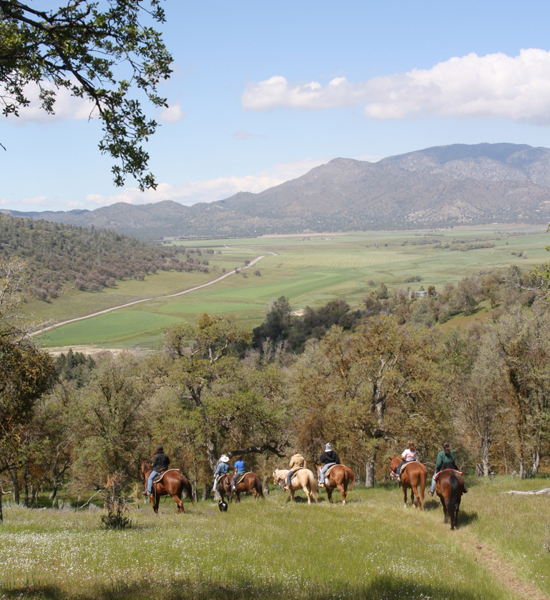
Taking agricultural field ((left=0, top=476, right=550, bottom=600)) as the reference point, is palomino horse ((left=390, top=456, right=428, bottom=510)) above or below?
below

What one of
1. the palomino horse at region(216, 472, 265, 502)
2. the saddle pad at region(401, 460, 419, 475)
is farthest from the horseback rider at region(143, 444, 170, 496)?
the saddle pad at region(401, 460, 419, 475)

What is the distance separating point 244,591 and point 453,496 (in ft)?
32.7

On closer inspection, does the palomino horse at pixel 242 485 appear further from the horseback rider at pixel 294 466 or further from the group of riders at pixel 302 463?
the horseback rider at pixel 294 466

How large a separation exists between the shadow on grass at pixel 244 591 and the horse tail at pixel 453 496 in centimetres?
612

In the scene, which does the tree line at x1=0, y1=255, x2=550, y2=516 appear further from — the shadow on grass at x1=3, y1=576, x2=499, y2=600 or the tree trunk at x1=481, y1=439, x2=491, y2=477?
the shadow on grass at x1=3, y1=576, x2=499, y2=600

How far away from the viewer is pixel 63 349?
14550 cm

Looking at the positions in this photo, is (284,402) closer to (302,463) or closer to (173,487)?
(302,463)

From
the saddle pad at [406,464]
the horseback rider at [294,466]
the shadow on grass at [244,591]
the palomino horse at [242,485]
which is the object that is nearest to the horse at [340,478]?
the horseback rider at [294,466]

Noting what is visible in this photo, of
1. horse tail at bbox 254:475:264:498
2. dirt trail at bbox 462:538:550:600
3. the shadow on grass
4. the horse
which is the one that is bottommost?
horse tail at bbox 254:475:264:498

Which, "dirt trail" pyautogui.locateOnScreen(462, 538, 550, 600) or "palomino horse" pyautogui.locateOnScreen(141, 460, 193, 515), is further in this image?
"palomino horse" pyautogui.locateOnScreen(141, 460, 193, 515)

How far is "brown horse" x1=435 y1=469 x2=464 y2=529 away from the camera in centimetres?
1589

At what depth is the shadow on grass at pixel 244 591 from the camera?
26.6 feet

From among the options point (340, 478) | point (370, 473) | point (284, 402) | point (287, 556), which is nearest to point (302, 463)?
point (340, 478)

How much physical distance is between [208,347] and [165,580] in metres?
26.5
